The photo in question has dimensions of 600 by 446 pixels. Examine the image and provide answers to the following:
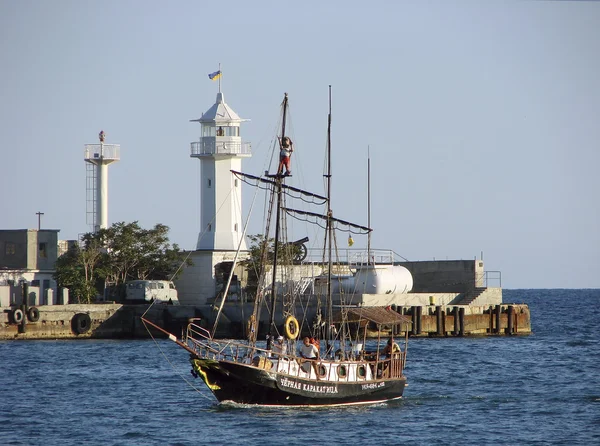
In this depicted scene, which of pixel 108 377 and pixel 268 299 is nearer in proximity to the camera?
pixel 108 377

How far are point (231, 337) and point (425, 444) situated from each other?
41007 mm

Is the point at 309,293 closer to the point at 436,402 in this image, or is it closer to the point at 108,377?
the point at 108,377

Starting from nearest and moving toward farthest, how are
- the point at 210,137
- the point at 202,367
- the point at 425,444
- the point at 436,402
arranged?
the point at 425,444, the point at 202,367, the point at 436,402, the point at 210,137

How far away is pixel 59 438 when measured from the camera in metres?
41.4

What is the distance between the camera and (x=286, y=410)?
46594 mm

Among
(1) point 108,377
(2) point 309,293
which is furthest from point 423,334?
(1) point 108,377

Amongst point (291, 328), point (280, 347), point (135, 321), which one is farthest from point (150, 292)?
point (291, 328)

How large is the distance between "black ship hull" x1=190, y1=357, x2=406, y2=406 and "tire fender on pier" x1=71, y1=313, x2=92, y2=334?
121ft

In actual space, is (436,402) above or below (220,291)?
below

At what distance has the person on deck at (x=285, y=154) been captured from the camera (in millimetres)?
52094

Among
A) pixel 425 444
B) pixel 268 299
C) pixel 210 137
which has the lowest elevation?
pixel 425 444

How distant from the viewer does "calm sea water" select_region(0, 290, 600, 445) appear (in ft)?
138

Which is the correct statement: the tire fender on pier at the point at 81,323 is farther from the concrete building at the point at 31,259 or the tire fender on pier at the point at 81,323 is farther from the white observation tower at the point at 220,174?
the white observation tower at the point at 220,174

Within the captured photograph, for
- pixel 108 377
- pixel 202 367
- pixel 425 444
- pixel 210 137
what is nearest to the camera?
pixel 425 444
